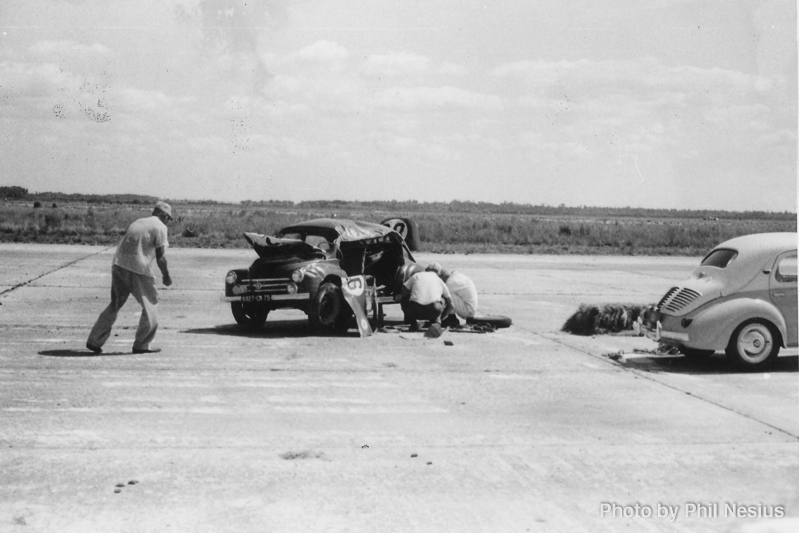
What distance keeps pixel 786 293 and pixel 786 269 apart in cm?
33

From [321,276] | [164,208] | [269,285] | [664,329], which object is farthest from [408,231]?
[664,329]

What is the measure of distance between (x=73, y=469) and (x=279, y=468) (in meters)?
1.43

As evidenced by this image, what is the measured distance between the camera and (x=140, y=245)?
11758mm

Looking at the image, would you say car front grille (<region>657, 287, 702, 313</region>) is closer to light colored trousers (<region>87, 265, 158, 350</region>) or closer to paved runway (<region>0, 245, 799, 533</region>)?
paved runway (<region>0, 245, 799, 533</region>)

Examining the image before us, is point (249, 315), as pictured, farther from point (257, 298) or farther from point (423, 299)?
point (423, 299)

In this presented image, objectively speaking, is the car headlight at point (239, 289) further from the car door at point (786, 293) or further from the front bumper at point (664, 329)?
the car door at point (786, 293)

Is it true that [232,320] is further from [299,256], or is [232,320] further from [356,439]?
[356,439]

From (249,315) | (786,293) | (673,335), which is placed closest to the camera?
(786,293)

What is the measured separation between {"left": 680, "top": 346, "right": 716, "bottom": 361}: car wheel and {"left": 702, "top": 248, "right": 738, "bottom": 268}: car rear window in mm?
1128

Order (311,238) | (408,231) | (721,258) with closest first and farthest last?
(721,258)
(311,238)
(408,231)

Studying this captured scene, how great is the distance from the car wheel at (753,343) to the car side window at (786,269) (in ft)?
2.00

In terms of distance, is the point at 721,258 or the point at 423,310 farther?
the point at 423,310

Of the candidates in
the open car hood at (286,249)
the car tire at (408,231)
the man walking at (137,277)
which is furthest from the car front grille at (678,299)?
the man walking at (137,277)

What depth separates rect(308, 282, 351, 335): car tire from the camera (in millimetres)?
14016
